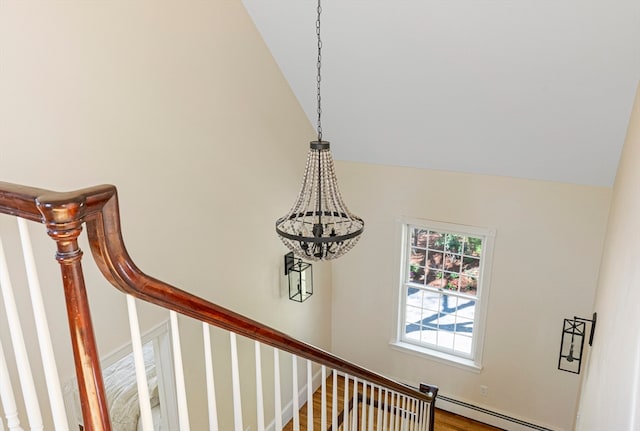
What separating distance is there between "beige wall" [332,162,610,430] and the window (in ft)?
0.38

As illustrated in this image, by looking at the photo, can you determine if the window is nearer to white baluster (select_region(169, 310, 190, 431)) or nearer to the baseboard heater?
the baseboard heater

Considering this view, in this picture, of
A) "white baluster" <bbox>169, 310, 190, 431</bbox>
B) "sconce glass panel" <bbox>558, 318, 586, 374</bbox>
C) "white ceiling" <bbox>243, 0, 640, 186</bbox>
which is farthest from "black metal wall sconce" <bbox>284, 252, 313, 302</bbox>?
"white baluster" <bbox>169, 310, 190, 431</bbox>

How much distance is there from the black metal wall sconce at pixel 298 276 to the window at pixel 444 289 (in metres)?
1.15

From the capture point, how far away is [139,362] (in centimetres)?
112

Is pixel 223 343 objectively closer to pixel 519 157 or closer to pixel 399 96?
pixel 399 96

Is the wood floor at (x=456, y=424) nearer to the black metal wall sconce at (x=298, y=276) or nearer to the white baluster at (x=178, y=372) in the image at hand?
Result: the black metal wall sconce at (x=298, y=276)

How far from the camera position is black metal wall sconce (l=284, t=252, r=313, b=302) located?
5.15 metres

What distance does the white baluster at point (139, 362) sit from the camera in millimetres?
1072

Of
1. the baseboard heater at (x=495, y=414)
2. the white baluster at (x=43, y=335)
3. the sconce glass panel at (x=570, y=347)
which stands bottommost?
the baseboard heater at (x=495, y=414)

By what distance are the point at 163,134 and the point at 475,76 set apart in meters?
2.45

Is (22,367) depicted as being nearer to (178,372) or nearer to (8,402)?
(8,402)

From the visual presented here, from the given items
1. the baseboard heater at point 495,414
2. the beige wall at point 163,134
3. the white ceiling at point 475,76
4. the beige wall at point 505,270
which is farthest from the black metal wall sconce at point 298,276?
the baseboard heater at point 495,414

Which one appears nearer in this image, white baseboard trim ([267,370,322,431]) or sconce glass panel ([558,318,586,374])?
sconce glass panel ([558,318,586,374])

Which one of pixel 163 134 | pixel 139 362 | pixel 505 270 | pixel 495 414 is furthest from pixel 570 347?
pixel 139 362
